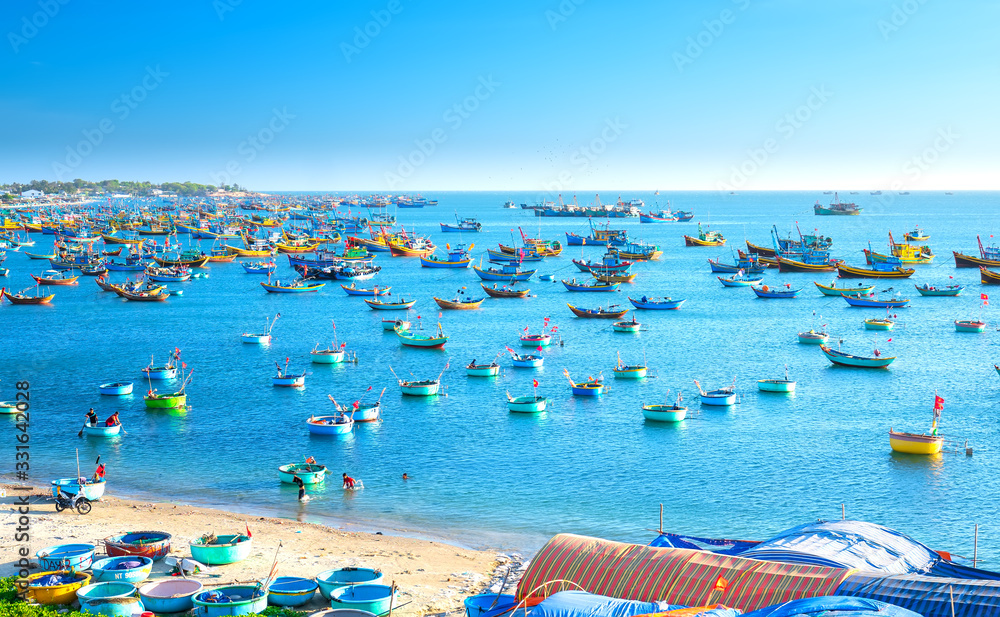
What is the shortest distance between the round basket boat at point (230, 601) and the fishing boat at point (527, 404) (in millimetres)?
26608

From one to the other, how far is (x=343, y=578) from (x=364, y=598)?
127cm

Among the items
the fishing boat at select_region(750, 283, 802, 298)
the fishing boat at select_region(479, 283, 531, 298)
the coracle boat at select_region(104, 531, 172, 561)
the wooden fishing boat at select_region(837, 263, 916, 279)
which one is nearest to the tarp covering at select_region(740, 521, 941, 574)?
the coracle boat at select_region(104, 531, 172, 561)

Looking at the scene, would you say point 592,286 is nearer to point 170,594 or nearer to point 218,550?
point 218,550

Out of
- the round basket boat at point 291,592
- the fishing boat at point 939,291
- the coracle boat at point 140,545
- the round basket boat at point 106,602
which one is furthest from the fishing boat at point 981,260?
the round basket boat at point 106,602

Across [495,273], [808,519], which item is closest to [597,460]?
[808,519]

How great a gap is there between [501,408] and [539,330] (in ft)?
84.3

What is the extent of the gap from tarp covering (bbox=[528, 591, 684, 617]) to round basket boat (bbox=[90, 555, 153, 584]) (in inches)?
460

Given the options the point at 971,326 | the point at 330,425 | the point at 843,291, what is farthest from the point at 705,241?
the point at 330,425

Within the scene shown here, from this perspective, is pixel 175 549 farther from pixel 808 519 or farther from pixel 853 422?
pixel 853 422

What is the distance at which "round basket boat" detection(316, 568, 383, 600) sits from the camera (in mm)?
22656

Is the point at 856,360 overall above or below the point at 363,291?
below

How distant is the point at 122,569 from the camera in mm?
23312

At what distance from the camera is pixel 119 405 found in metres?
49.3

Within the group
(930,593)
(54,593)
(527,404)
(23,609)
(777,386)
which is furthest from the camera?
(777,386)
